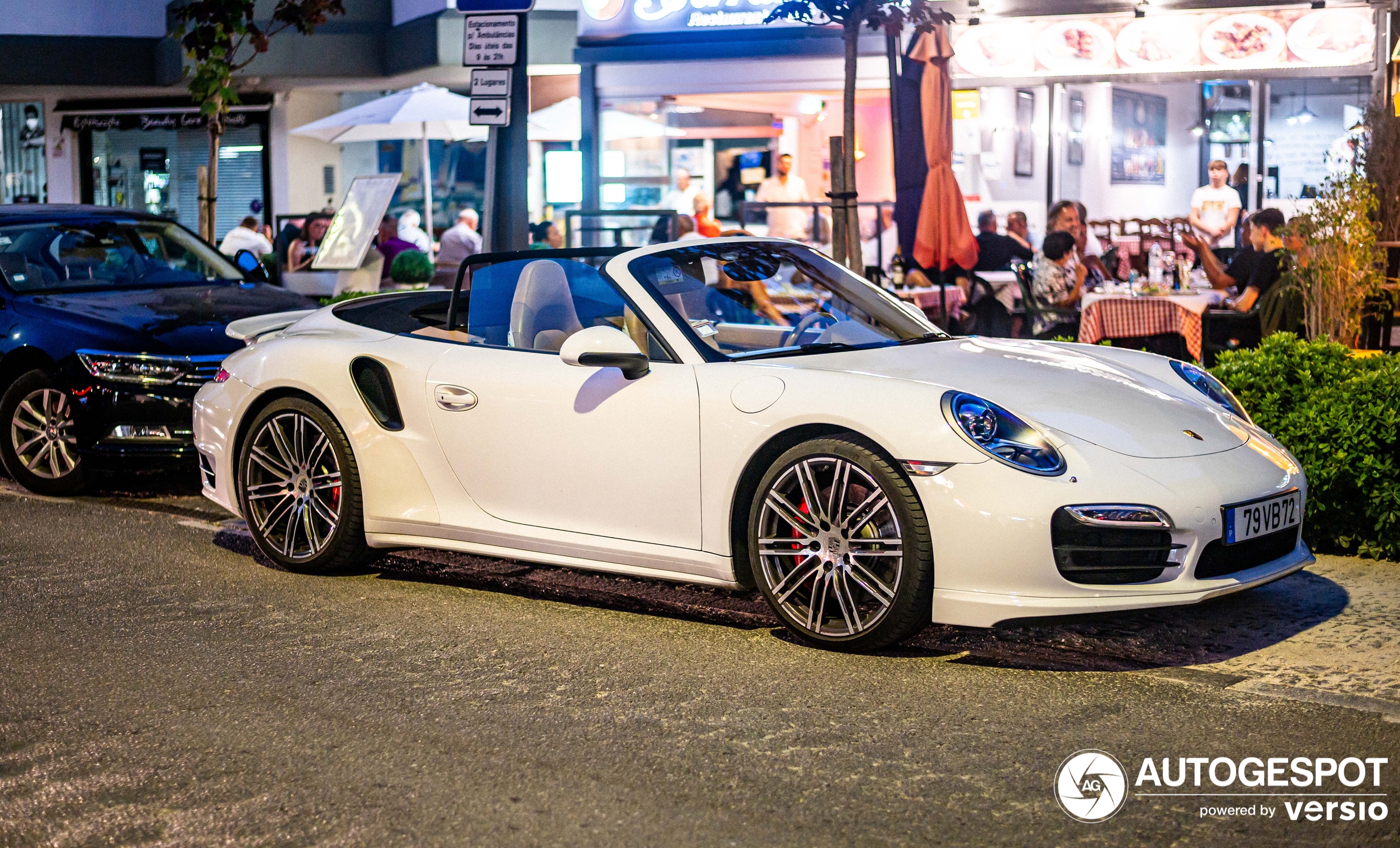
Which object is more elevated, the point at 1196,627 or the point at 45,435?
the point at 45,435

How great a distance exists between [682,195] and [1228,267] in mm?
7993

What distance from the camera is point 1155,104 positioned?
18938mm

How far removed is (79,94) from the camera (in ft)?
102

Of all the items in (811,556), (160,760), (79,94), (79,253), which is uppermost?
(79,94)

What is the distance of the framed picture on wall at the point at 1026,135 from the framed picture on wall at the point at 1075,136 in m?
0.38

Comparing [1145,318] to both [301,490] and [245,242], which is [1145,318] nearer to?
[301,490]

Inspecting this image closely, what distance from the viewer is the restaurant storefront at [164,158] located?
29.3 m

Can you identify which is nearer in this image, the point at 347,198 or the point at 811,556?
the point at 811,556

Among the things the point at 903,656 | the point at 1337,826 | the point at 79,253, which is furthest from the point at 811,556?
the point at 79,253

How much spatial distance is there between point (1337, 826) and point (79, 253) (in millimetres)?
8105

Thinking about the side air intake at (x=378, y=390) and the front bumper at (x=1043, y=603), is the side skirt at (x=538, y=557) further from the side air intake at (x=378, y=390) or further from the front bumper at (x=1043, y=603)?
the front bumper at (x=1043, y=603)

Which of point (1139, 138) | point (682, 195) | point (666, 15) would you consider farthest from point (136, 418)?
point (1139, 138)

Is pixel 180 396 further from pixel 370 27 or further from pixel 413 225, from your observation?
pixel 370 27

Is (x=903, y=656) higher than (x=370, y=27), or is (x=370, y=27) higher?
(x=370, y=27)
